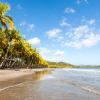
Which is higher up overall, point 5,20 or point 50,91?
point 5,20

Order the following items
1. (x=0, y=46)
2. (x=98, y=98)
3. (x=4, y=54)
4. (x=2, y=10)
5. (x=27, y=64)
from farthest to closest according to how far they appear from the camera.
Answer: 1. (x=27, y=64)
2. (x=4, y=54)
3. (x=0, y=46)
4. (x=2, y=10)
5. (x=98, y=98)

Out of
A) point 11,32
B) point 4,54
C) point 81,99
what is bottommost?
point 81,99

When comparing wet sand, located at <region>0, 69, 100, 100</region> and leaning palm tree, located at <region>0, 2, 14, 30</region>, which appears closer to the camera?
wet sand, located at <region>0, 69, 100, 100</region>

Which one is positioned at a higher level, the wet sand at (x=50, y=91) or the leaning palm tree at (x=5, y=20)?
the leaning palm tree at (x=5, y=20)

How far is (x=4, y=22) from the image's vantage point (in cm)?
3238

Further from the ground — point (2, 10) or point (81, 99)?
Answer: point (2, 10)

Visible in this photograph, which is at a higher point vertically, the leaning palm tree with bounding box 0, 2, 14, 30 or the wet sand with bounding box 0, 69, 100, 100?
the leaning palm tree with bounding box 0, 2, 14, 30

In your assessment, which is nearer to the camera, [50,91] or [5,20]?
[50,91]

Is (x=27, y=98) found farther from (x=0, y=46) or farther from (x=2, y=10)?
(x=0, y=46)

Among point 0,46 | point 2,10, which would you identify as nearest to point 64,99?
point 2,10

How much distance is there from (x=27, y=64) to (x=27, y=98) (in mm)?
89954

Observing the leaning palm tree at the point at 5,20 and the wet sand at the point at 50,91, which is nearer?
the wet sand at the point at 50,91

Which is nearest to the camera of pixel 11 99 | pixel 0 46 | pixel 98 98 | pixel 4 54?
pixel 11 99

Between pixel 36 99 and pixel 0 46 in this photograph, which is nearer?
pixel 36 99
